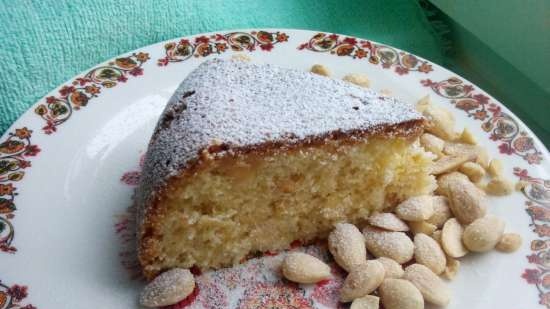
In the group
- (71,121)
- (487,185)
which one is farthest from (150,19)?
(487,185)

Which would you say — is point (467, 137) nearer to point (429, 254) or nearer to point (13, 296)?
point (429, 254)

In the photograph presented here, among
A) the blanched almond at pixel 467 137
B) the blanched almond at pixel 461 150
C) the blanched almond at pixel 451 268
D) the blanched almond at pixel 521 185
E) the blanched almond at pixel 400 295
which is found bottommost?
the blanched almond at pixel 400 295

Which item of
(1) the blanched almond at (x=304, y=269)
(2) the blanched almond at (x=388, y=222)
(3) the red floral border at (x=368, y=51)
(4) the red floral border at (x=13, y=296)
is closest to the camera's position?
(4) the red floral border at (x=13, y=296)

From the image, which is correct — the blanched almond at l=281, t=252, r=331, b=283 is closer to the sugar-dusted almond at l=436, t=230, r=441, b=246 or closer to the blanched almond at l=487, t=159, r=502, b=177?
the sugar-dusted almond at l=436, t=230, r=441, b=246

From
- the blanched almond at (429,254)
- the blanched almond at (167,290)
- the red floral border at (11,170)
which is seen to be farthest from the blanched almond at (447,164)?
the red floral border at (11,170)

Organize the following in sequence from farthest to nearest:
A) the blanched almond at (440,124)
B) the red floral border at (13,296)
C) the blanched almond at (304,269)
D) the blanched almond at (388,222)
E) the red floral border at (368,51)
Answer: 1. the red floral border at (368,51)
2. the blanched almond at (440,124)
3. the blanched almond at (388,222)
4. the blanched almond at (304,269)
5. the red floral border at (13,296)

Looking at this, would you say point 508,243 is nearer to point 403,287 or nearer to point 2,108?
point 403,287

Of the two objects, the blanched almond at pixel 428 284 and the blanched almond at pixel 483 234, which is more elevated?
the blanched almond at pixel 483 234

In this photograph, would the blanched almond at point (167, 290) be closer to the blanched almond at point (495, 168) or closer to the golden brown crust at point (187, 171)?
the golden brown crust at point (187, 171)
